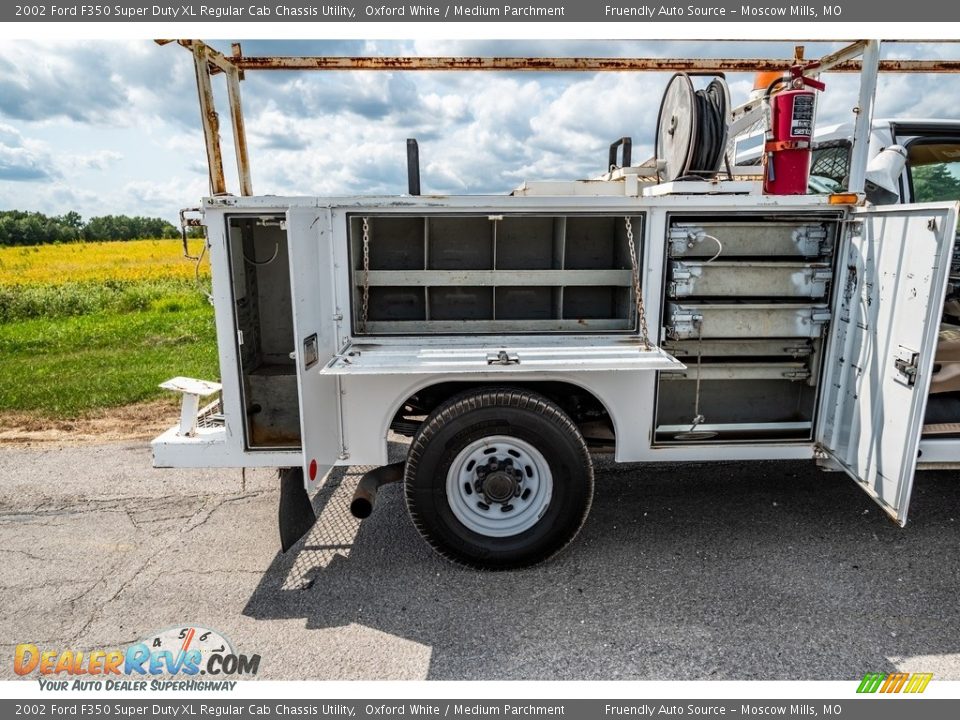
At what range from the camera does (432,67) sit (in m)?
4.05

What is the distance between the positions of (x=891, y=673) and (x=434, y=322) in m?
2.89

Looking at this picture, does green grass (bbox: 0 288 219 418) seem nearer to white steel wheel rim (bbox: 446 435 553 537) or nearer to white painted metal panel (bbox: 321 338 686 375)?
white painted metal panel (bbox: 321 338 686 375)

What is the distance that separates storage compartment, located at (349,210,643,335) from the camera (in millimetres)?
3912

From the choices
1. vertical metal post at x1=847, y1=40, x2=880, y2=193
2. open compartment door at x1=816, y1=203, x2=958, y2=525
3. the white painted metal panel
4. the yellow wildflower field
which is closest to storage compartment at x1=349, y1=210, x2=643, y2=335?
the white painted metal panel

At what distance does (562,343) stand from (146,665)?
8.89 feet

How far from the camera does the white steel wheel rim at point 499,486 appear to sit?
349 cm

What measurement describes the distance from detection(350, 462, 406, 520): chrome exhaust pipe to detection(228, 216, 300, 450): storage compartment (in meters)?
0.49

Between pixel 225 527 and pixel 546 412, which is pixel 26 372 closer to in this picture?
pixel 225 527

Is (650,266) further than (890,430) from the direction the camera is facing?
Yes

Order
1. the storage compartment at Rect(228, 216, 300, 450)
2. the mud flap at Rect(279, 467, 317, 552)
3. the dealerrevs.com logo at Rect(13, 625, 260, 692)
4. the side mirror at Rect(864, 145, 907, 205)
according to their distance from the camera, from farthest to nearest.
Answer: the side mirror at Rect(864, 145, 907, 205)
the storage compartment at Rect(228, 216, 300, 450)
the mud flap at Rect(279, 467, 317, 552)
the dealerrevs.com logo at Rect(13, 625, 260, 692)

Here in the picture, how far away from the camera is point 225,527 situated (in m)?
4.14

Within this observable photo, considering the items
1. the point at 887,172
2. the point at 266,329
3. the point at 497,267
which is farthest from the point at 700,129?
the point at 266,329

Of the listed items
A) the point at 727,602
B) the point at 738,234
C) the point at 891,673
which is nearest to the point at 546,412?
the point at 727,602

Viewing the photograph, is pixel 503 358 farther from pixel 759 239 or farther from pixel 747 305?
pixel 759 239
